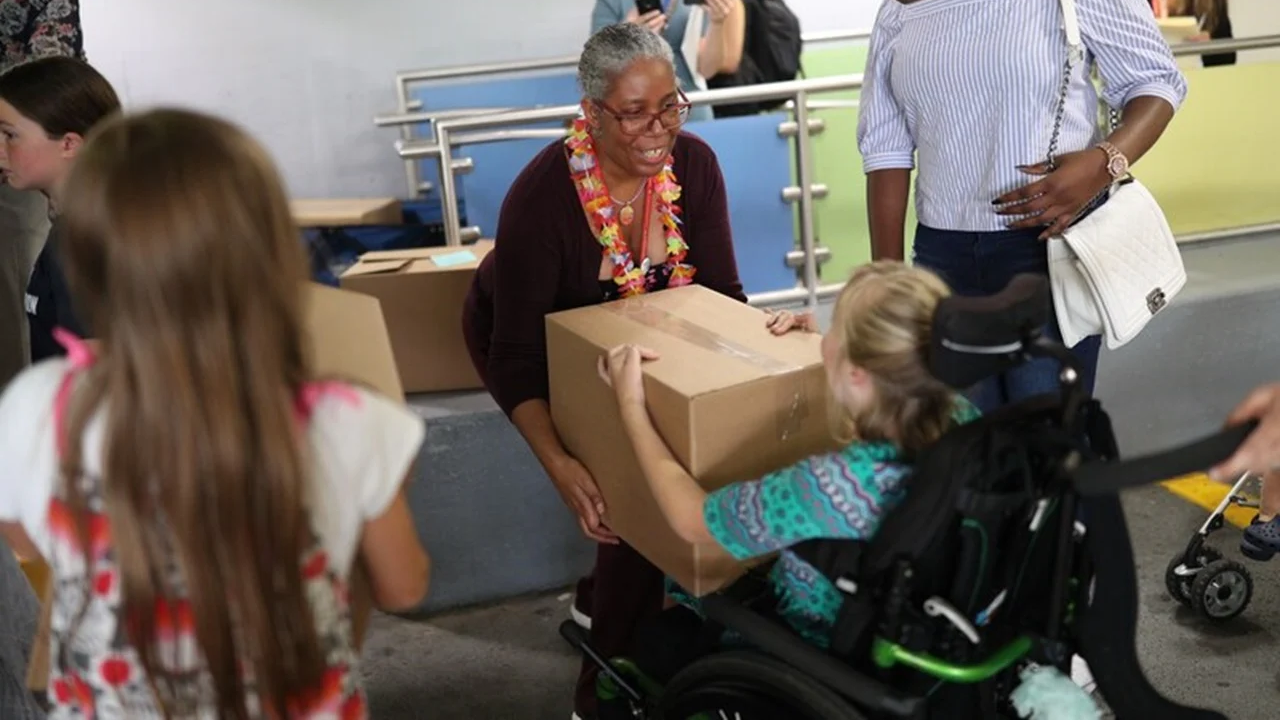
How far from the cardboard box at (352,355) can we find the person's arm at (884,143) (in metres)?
1.20

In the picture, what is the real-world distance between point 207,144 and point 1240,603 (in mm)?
2471

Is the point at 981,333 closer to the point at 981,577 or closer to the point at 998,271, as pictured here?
the point at 981,577

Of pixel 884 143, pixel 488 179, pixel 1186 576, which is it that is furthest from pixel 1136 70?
pixel 488 179

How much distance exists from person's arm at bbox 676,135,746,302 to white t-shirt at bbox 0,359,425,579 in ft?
3.56

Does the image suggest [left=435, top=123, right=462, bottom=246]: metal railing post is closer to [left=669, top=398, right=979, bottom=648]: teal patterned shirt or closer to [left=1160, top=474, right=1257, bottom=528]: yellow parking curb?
[left=669, top=398, right=979, bottom=648]: teal patterned shirt

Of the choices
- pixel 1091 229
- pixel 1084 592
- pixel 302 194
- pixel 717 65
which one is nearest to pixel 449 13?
pixel 302 194

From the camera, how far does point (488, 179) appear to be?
3301 mm

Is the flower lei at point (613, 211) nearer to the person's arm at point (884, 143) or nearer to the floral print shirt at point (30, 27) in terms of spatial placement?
the person's arm at point (884, 143)

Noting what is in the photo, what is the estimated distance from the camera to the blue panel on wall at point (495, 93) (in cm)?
544

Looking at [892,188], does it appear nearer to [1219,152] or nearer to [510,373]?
[510,373]

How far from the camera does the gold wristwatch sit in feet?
6.63

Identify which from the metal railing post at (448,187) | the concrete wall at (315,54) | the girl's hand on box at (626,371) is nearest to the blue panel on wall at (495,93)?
the concrete wall at (315,54)

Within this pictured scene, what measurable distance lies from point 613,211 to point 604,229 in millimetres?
38

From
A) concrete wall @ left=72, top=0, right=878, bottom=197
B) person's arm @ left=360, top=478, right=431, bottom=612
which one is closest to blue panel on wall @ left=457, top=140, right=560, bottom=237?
person's arm @ left=360, top=478, right=431, bottom=612
